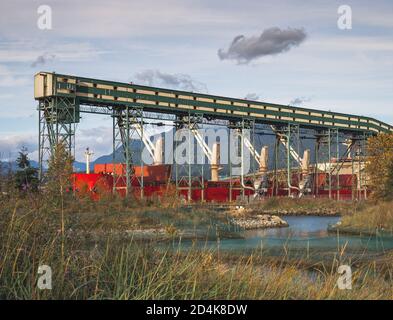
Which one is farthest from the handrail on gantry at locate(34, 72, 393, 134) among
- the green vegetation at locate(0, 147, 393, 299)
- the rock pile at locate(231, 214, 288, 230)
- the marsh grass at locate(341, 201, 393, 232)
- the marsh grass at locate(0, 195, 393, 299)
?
the marsh grass at locate(0, 195, 393, 299)

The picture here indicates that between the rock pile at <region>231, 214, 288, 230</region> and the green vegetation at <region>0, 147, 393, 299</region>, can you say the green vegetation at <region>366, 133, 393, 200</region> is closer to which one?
the rock pile at <region>231, 214, 288, 230</region>

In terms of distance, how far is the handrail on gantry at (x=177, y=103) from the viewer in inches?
1860

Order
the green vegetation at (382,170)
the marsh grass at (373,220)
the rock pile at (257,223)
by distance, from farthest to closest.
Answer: the green vegetation at (382,170) → the rock pile at (257,223) → the marsh grass at (373,220)

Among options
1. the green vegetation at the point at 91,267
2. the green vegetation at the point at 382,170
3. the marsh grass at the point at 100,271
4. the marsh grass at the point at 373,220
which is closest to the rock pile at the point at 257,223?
the marsh grass at the point at 373,220

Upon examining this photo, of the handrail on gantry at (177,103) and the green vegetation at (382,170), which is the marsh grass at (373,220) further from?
the handrail on gantry at (177,103)

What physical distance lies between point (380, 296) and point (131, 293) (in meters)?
3.41

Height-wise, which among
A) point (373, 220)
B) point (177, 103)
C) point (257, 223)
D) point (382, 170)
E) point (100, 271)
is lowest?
point (257, 223)

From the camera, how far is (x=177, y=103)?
183 feet

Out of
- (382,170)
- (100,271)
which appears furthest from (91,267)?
(382,170)

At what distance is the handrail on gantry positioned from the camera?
4725cm

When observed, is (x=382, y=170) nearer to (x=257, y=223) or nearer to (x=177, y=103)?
(x=257, y=223)

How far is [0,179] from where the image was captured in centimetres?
729
